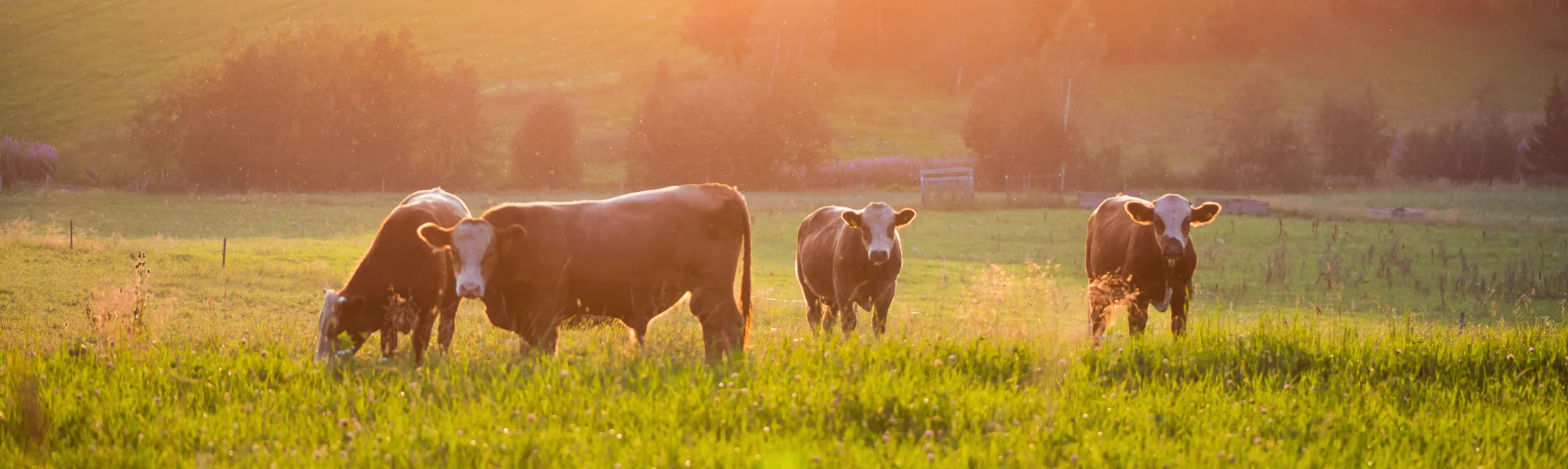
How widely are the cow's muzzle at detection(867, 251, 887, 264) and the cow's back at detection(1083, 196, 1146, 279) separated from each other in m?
2.44

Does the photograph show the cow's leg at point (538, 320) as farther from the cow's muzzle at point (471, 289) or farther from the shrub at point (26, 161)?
the shrub at point (26, 161)

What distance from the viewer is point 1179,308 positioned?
11570mm

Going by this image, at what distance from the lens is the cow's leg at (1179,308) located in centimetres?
1130

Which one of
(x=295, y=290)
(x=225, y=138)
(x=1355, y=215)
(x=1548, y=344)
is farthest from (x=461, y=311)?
(x=225, y=138)

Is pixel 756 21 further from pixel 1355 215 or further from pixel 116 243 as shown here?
pixel 116 243

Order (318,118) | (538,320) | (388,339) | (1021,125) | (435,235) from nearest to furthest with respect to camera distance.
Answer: (435,235) → (538,320) → (388,339) → (1021,125) → (318,118)

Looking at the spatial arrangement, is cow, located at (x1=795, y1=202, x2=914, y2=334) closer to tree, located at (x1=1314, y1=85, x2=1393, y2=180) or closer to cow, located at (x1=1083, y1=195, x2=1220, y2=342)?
cow, located at (x1=1083, y1=195, x2=1220, y2=342)

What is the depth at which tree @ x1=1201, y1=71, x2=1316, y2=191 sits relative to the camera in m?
59.2

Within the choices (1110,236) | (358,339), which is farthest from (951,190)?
(358,339)

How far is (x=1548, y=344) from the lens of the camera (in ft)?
27.1

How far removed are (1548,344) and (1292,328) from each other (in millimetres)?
1721

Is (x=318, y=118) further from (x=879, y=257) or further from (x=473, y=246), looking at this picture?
(x=473, y=246)

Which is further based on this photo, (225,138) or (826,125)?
(826,125)

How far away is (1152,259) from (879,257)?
8.99 feet
